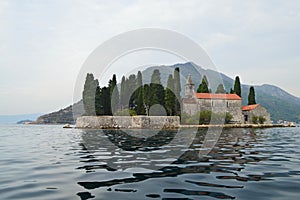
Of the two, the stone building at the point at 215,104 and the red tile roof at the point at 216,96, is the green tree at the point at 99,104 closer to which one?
the stone building at the point at 215,104

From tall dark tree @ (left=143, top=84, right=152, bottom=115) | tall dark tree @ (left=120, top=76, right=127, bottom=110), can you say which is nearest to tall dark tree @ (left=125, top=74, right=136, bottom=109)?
tall dark tree @ (left=120, top=76, right=127, bottom=110)

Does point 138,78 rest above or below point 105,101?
above

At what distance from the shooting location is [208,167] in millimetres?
8953

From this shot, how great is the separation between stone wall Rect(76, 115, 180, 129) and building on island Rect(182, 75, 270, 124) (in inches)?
546

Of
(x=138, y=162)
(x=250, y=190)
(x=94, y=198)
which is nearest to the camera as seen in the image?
(x=94, y=198)

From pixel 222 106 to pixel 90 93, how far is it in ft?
114

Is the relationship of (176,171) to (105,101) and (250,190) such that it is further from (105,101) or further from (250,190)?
(105,101)

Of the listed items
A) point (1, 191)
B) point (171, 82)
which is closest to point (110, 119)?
point (171, 82)

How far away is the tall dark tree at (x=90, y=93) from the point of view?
61125 millimetres

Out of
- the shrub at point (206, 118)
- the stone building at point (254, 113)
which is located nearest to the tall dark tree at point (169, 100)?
the shrub at point (206, 118)

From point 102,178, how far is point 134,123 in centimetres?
4774

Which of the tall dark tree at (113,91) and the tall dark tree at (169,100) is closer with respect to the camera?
the tall dark tree at (169,100)

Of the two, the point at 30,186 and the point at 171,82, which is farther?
the point at 171,82

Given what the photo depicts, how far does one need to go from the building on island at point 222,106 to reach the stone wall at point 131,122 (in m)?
13.9
